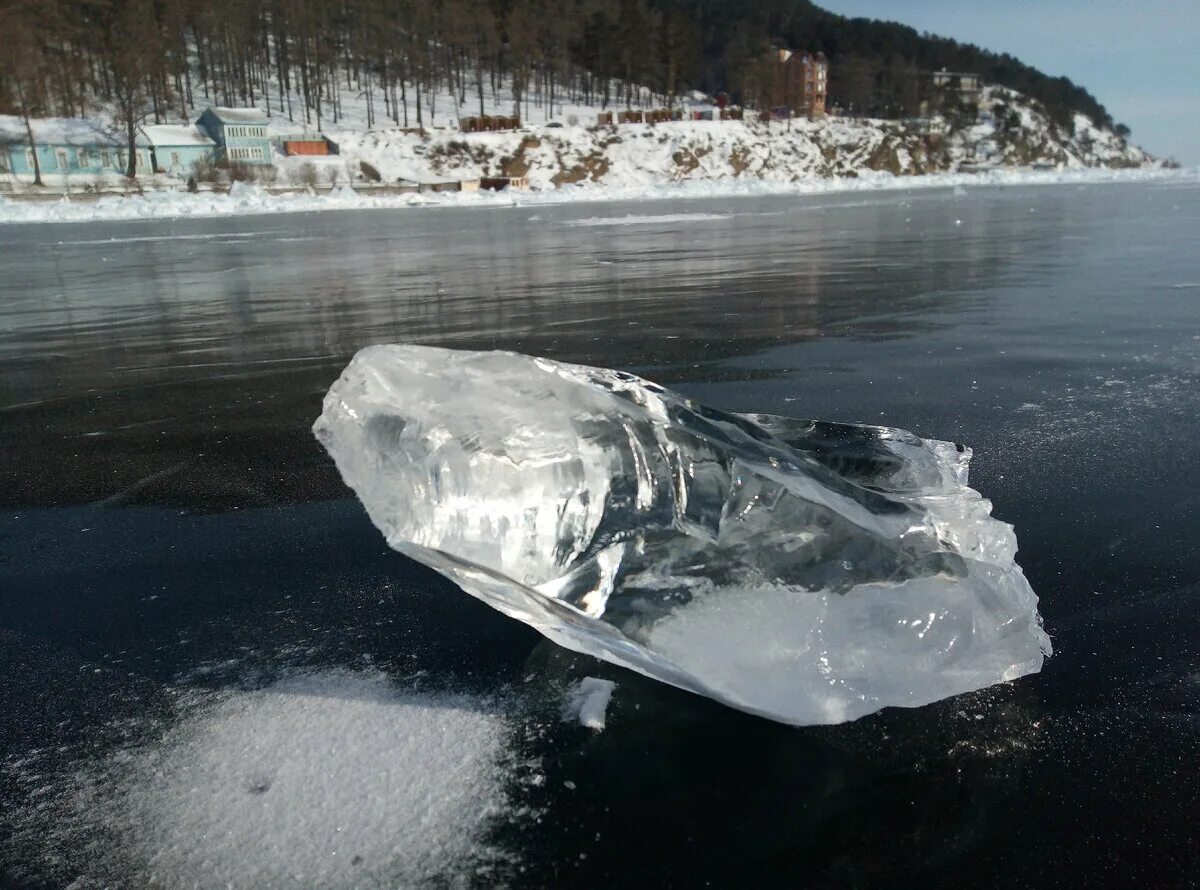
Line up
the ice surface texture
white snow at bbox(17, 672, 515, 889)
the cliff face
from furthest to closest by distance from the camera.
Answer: the cliff face → the ice surface texture → white snow at bbox(17, 672, 515, 889)

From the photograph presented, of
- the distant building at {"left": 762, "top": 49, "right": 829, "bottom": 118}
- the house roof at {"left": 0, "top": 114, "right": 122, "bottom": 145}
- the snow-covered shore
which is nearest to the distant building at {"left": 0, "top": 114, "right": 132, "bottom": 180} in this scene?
the house roof at {"left": 0, "top": 114, "right": 122, "bottom": 145}

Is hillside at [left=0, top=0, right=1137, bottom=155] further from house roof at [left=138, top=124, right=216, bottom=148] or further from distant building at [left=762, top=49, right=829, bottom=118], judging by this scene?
distant building at [left=762, top=49, right=829, bottom=118]

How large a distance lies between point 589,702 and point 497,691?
0.60ft

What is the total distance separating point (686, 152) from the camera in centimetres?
6200

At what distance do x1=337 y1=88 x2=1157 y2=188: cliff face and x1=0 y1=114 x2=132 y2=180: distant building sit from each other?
1266 cm

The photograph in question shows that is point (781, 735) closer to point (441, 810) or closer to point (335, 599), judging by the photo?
point (441, 810)

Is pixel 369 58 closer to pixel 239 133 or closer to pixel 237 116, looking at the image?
pixel 237 116

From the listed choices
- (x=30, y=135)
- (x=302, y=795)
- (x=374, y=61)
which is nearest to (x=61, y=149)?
(x=30, y=135)

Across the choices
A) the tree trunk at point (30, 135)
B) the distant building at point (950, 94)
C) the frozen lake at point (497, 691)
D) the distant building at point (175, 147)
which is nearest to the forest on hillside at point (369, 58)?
the tree trunk at point (30, 135)

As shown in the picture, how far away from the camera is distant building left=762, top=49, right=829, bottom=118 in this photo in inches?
3401

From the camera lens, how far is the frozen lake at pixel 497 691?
123cm

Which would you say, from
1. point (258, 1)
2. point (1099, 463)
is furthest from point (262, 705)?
point (258, 1)

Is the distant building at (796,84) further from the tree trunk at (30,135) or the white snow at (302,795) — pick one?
the white snow at (302,795)

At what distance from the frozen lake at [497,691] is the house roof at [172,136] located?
50.7 metres
